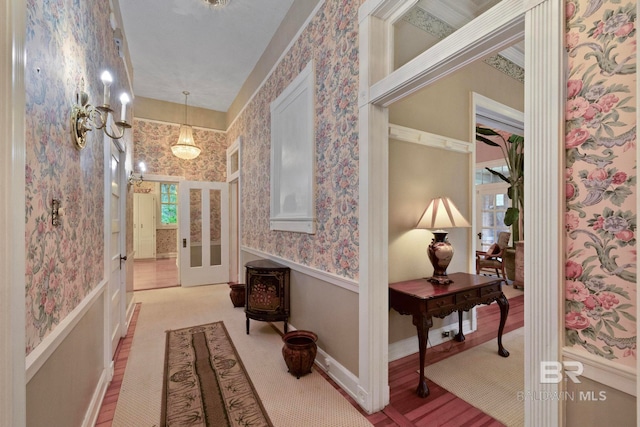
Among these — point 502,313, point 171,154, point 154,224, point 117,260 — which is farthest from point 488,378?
point 154,224

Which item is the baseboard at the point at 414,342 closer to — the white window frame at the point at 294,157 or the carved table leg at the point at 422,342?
the carved table leg at the point at 422,342

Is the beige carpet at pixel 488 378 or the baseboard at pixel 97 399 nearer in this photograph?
the baseboard at pixel 97 399

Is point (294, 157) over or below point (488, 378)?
over

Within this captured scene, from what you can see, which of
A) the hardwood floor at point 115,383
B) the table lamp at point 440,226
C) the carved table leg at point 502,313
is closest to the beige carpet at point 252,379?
the hardwood floor at point 115,383

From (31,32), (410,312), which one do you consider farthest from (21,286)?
(410,312)

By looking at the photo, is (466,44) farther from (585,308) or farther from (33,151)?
(33,151)

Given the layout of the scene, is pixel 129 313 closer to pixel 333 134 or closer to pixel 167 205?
pixel 333 134

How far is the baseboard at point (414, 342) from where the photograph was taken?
2618 mm

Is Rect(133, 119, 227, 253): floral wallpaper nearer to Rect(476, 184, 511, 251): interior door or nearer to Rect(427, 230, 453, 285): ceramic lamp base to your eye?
Rect(427, 230, 453, 285): ceramic lamp base

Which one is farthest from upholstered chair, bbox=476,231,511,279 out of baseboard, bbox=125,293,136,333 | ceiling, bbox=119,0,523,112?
baseboard, bbox=125,293,136,333

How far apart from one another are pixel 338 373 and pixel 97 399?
1688mm

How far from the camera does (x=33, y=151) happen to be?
1.02 metres

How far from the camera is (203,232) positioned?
18.3ft

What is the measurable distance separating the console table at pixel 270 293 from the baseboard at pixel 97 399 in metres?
1.27
